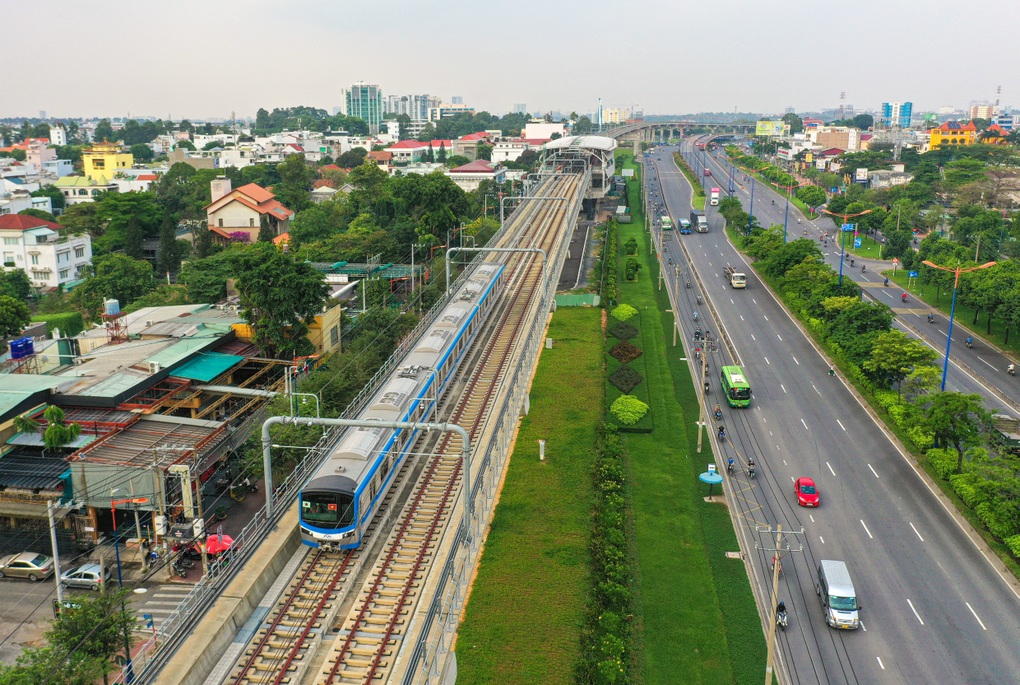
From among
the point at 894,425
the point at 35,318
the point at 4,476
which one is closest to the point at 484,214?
the point at 35,318

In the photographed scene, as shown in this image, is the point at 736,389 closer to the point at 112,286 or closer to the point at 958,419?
the point at 958,419

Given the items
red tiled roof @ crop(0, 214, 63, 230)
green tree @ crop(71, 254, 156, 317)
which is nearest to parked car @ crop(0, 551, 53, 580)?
green tree @ crop(71, 254, 156, 317)

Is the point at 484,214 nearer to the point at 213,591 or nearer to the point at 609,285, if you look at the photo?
the point at 609,285

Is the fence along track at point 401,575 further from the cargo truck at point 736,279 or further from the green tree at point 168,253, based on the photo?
the green tree at point 168,253

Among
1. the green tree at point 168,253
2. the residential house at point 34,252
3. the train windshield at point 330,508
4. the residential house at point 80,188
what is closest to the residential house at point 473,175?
the residential house at point 80,188

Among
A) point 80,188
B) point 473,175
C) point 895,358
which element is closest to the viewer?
point 895,358

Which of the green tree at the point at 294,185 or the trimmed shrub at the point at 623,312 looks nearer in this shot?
the trimmed shrub at the point at 623,312

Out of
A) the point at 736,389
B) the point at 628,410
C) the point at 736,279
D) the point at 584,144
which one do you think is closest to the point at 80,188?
the point at 584,144
